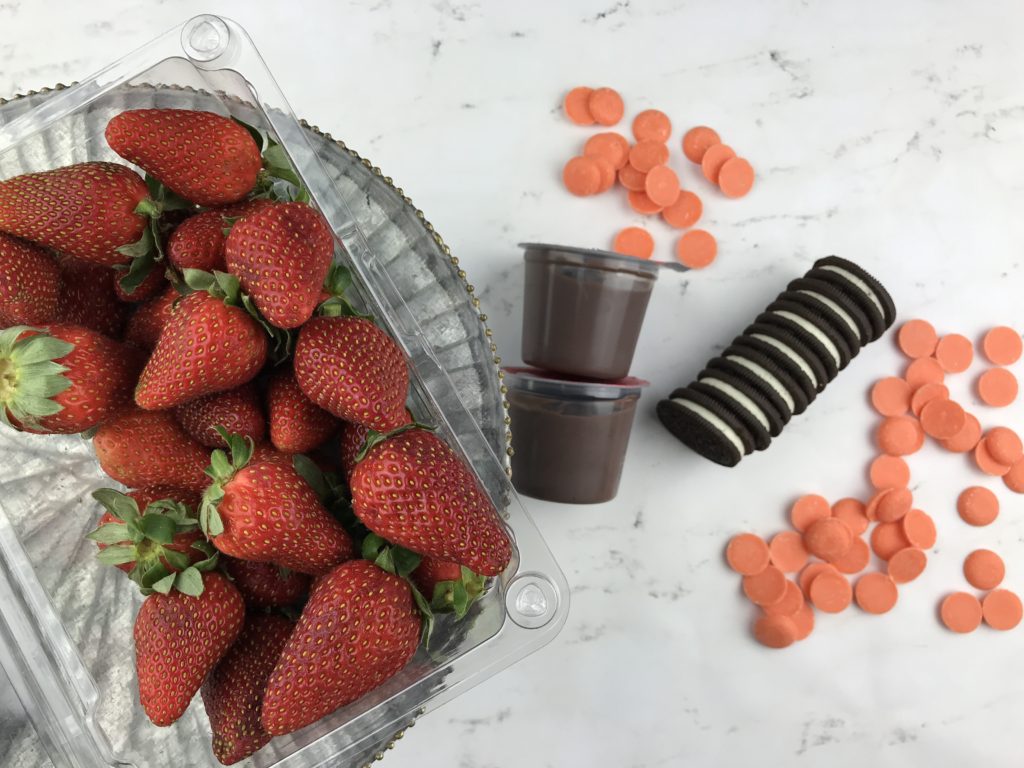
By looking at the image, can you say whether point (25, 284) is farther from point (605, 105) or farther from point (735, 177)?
point (735, 177)

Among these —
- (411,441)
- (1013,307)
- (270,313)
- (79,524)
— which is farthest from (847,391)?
(79,524)

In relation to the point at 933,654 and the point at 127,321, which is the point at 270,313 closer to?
the point at 127,321

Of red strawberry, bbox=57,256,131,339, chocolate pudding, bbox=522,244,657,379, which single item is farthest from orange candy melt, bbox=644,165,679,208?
red strawberry, bbox=57,256,131,339

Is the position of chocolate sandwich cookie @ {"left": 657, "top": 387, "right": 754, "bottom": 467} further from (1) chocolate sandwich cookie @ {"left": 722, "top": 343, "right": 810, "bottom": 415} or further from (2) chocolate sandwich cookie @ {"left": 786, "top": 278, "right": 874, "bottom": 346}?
(2) chocolate sandwich cookie @ {"left": 786, "top": 278, "right": 874, "bottom": 346}

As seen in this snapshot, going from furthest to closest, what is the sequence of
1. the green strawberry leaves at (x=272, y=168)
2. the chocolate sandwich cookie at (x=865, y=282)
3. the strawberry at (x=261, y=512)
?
the chocolate sandwich cookie at (x=865, y=282)
the green strawberry leaves at (x=272, y=168)
the strawberry at (x=261, y=512)

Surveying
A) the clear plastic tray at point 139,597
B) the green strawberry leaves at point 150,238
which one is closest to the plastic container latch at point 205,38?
the clear plastic tray at point 139,597

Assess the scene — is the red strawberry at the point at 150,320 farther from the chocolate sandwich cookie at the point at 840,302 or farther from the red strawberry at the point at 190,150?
the chocolate sandwich cookie at the point at 840,302
